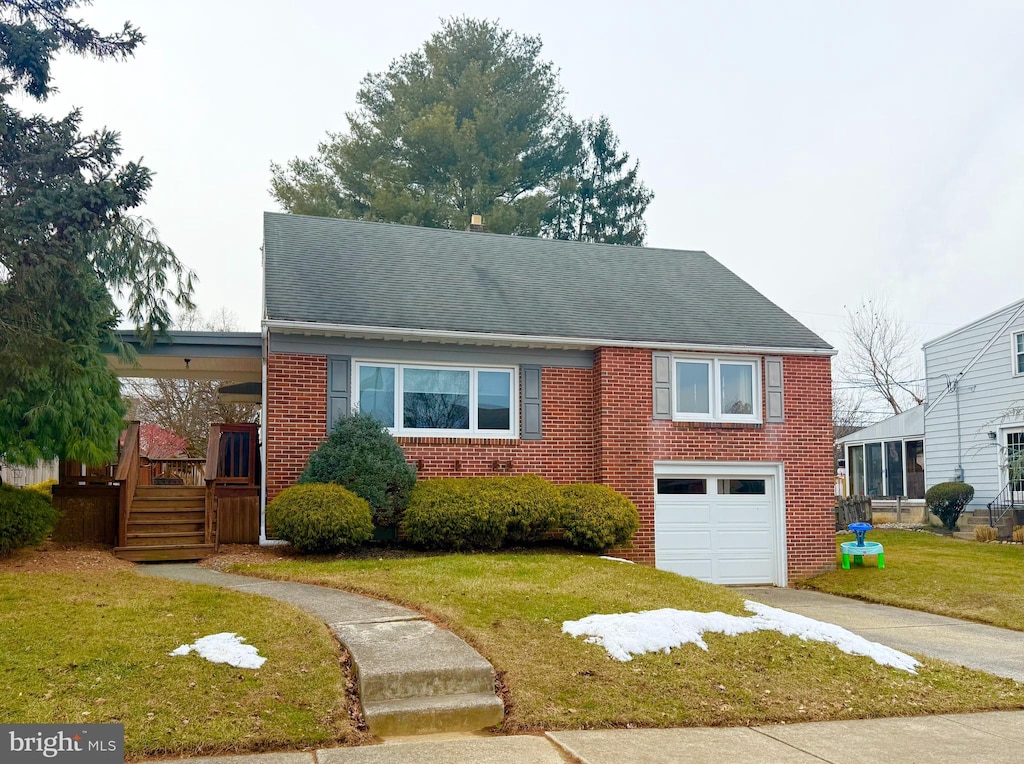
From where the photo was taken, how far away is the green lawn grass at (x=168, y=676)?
567cm

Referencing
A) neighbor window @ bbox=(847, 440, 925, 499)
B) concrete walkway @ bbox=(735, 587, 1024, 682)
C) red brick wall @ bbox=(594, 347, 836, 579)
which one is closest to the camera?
concrete walkway @ bbox=(735, 587, 1024, 682)

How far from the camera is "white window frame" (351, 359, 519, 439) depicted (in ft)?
46.9

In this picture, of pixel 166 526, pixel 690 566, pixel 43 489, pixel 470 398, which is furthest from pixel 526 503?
pixel 43 489

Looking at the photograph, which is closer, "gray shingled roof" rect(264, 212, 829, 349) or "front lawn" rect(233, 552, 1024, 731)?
"front lawn" rect(233, 552, 1024, 731)

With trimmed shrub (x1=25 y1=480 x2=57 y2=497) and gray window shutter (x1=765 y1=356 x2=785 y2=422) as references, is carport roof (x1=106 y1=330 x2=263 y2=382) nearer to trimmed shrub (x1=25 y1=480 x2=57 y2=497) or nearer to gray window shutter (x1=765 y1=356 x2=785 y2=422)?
trimmed shrub (x1=25 y1=480 x2=57 y2=497)

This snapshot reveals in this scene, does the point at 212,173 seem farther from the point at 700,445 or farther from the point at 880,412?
the point at 880,412

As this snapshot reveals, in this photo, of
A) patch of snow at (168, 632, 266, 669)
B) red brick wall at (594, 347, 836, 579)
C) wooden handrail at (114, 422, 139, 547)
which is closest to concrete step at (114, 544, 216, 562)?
wooden handrail at (114, 422, 139, 547)

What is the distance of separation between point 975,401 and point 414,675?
22.0m

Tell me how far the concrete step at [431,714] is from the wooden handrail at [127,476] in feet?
27.0

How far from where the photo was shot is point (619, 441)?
1512cm

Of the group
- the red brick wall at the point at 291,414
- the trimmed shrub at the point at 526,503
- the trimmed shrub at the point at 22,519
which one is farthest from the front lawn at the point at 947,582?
the trimmed shrub at the point at 22,519

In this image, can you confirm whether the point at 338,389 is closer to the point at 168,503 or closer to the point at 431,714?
the point at 168,503

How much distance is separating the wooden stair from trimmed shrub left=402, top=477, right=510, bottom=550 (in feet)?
10.2

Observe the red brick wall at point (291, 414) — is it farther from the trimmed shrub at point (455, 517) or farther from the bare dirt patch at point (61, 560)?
the bare dirt patch at point (61, 560)
